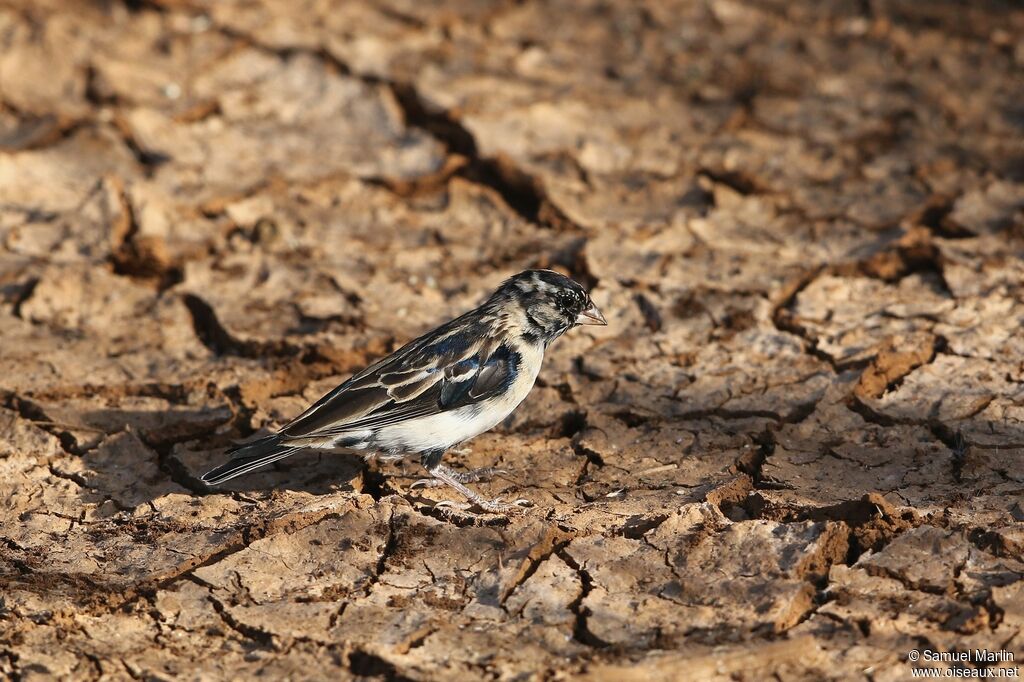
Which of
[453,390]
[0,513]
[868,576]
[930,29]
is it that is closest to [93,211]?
[0,513]

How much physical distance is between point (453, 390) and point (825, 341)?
2.19 m

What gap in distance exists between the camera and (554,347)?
6562mm

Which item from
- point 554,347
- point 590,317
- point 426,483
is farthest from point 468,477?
point 554,347

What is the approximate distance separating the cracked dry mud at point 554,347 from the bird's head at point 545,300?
16.5 inches

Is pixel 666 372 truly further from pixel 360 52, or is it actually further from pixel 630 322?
pixel 360 52

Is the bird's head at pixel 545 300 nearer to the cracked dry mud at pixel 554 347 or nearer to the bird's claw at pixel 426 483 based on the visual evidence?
the cracked dry mud at pixel 554 347

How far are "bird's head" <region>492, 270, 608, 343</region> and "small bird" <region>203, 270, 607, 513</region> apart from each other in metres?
0.15

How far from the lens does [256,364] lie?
20.9 feet

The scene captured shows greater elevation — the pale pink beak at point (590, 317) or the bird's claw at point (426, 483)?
the pale pink beak at point (590, 317)

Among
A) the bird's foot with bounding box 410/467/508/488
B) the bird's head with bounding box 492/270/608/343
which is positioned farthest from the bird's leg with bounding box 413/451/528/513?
the bird's head with bounding box 492/270/608/343

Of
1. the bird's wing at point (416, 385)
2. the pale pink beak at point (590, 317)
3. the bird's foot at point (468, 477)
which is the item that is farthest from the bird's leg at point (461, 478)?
the pale pink beak at point (590, 317)

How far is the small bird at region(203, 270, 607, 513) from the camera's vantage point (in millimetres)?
5184

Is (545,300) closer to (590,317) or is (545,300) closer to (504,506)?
(590,317)

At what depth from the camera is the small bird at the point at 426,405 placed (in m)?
5.18
